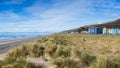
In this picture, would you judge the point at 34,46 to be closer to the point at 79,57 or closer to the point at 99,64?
the point at 79,57

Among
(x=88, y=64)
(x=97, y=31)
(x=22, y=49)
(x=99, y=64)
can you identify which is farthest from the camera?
(x=97, y=31)

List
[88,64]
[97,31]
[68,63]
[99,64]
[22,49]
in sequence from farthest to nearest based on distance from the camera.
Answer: [97,31] → [22,49] → [88,64] → [68,63] → [99,64]

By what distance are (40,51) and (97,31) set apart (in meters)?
53.3

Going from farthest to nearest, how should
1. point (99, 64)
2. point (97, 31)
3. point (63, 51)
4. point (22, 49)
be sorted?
point (97, 31) → point (22, 49) → point (63, 51) → point (99, 64)

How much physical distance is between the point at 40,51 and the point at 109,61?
592 cm

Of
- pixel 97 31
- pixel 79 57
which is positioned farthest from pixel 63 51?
pixel 97 31

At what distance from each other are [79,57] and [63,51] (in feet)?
5.49

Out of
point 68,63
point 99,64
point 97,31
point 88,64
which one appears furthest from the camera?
point 97,31

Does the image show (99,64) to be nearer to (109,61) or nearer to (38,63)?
(109,61)

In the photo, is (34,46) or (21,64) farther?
(34,46)

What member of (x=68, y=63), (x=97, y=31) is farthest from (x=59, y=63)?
(x=97, y=31)

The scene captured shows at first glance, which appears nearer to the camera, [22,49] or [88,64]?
[88,64]

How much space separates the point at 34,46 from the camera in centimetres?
1471

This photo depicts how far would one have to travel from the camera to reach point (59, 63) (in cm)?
968
